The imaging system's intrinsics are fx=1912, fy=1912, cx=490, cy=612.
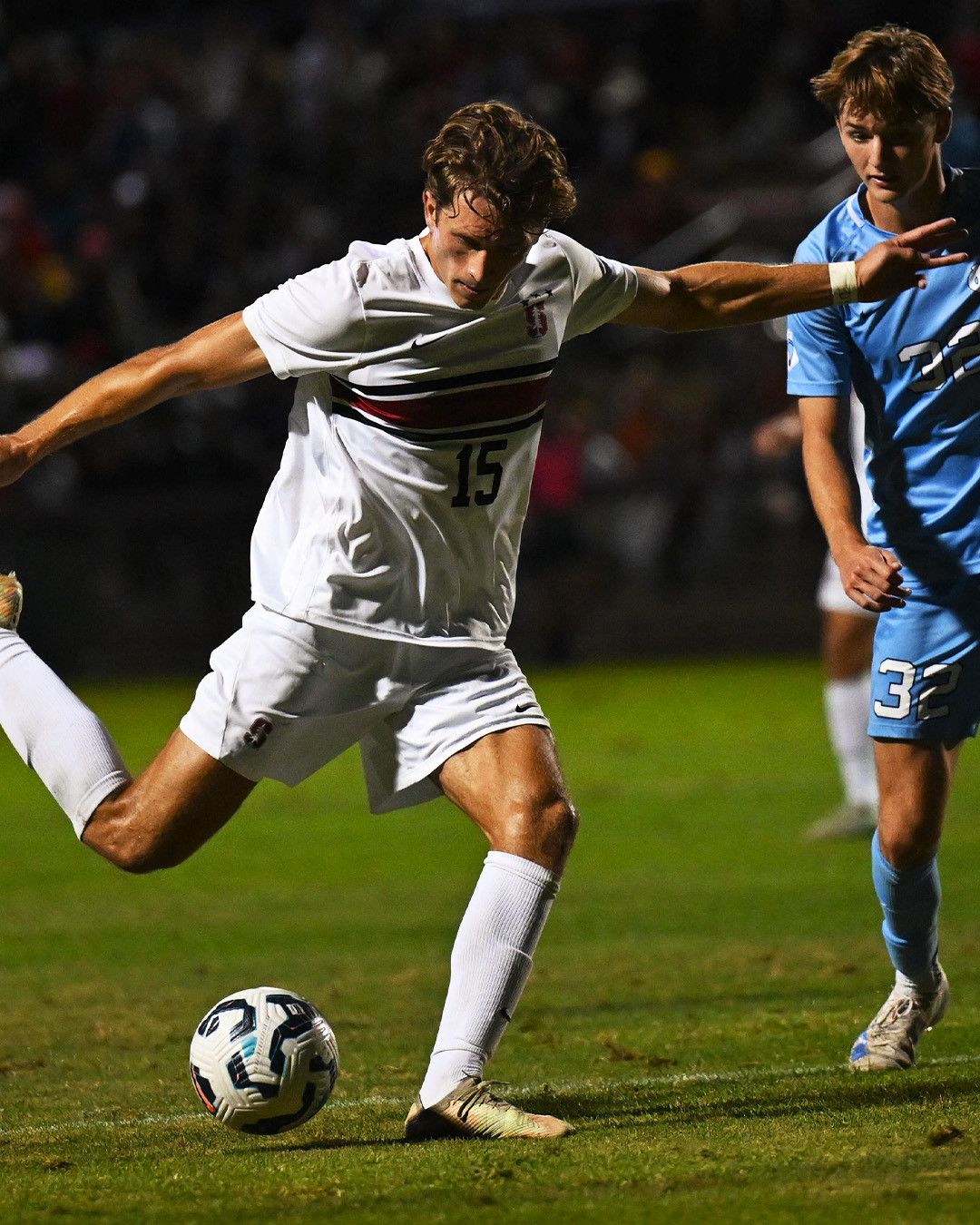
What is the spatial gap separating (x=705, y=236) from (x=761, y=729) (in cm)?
854

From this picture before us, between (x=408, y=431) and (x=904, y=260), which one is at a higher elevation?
(x=904, y=260)

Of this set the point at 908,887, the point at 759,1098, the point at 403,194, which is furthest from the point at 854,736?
the point at 403,194

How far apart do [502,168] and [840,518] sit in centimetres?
125

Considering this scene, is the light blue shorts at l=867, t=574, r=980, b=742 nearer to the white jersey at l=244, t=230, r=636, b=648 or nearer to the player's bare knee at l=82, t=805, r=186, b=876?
the white jersey at l=244, t=230, r=636, b=648

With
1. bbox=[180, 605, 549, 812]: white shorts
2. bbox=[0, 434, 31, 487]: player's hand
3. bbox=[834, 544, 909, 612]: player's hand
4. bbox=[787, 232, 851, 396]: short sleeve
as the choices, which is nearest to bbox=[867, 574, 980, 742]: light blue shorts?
bbox=[834, 544, 909, 612]: player's hand

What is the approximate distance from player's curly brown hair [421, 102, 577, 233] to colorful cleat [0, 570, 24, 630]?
5.31ft

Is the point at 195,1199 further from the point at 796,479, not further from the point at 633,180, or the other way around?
the point at 633,180

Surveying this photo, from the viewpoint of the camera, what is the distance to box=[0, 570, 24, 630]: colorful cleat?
4863mm

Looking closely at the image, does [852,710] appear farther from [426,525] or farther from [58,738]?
[58,738]

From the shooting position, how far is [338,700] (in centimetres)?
439

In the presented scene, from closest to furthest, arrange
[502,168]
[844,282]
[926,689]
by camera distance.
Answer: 1. [502,168]
2. [844,282]
3. [926,689]

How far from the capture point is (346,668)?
4.38 metres

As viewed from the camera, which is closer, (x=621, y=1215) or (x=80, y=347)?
(x=621, y=1215)

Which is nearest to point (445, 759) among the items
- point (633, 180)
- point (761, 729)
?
point (761, 729)
